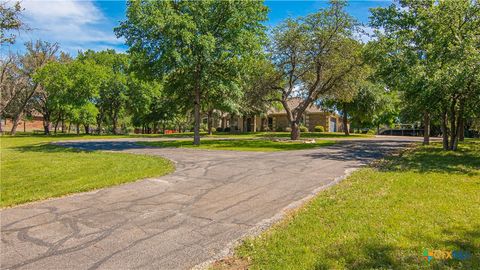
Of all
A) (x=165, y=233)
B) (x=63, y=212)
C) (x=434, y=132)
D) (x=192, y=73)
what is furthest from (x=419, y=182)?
(x=434, y=132)

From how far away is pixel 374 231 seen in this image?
4934 millimetres

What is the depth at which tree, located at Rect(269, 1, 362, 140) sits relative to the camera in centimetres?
2508

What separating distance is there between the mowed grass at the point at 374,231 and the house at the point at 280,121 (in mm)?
44059

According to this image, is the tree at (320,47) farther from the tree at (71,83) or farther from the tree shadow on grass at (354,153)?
the tree at (71,83)

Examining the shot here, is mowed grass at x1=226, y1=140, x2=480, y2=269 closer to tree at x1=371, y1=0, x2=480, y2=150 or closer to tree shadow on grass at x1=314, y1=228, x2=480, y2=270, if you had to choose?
tree shadow on grass at x1=314, y1=228, x2=480, y2=270

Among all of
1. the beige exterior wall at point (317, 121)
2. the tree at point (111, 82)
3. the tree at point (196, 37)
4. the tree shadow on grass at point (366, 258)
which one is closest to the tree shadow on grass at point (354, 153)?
the tree at point (196, 37)

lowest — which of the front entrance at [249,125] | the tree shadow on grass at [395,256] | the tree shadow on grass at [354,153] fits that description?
the tree shadow on grass at [395,256]

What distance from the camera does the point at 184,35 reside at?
19.0 metres

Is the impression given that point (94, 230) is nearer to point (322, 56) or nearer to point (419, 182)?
point (419, 182)

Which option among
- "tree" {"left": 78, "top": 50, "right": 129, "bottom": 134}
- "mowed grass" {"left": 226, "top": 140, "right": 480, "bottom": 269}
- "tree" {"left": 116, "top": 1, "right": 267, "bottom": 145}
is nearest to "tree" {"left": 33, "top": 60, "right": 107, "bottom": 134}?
"tree" {"left": 78, "top": 50, "right": 129, "bottom": 134}

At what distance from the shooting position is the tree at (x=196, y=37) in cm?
1952

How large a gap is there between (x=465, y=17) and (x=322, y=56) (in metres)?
9.98

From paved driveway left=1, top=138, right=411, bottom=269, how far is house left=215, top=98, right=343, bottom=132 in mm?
42525

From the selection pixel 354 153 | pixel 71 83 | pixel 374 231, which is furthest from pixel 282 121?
pixel 374 231
